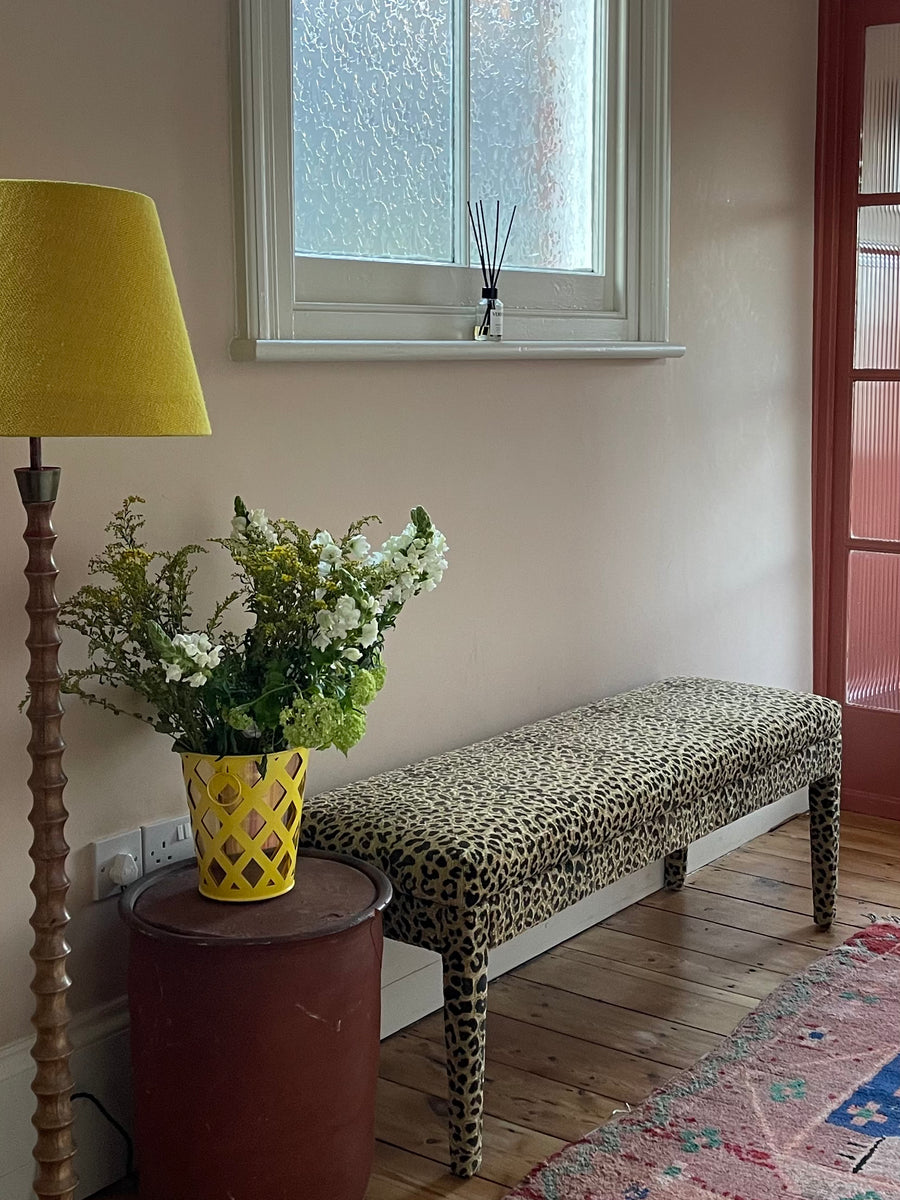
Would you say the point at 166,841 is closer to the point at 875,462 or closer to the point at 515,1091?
the point at 515,1091

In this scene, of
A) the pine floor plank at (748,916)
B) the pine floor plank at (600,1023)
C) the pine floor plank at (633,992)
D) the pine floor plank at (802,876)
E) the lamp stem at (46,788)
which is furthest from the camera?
the pine floor plank at (802,876)

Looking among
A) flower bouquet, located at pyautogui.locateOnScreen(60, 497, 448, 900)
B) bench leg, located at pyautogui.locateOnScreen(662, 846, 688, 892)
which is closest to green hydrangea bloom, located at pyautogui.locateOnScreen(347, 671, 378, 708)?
flower bouquet, located at pyautogui.locateOnScreen(60, 497, 448, 900)

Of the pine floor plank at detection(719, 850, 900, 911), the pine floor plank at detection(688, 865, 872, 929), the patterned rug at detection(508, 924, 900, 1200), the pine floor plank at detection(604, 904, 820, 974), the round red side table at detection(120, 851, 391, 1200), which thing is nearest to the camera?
the round red side table at detection(120, 851, 391, 1200)

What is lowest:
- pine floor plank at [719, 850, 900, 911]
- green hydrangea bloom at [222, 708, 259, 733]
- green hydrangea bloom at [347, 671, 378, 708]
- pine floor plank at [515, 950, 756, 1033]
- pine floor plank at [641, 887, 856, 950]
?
pine floor plank at [515, 950, 756, 1033]

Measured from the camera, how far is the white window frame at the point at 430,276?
2287mm

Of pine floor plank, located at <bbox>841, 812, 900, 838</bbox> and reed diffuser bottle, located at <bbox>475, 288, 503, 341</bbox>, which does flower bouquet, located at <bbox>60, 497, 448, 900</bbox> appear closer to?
reed diffuser bottle, located at <bbox>475, 288, 503, 341</bbox>

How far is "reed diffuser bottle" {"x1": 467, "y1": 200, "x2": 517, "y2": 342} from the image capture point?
283cm

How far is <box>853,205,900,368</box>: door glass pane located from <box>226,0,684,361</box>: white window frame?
2.81 ft

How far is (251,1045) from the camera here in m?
1.92

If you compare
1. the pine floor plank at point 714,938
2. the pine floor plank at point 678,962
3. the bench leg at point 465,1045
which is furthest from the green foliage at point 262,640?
the pine floor plank at point 714,938

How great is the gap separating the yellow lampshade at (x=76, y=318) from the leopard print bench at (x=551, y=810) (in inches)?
35.8

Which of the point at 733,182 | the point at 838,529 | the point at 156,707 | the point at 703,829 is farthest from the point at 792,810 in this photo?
the point at 156,707

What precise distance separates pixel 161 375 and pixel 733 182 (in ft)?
7.67

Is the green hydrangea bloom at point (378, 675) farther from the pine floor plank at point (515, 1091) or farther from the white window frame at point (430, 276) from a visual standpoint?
the pine floor plank at point (515, 1091)
